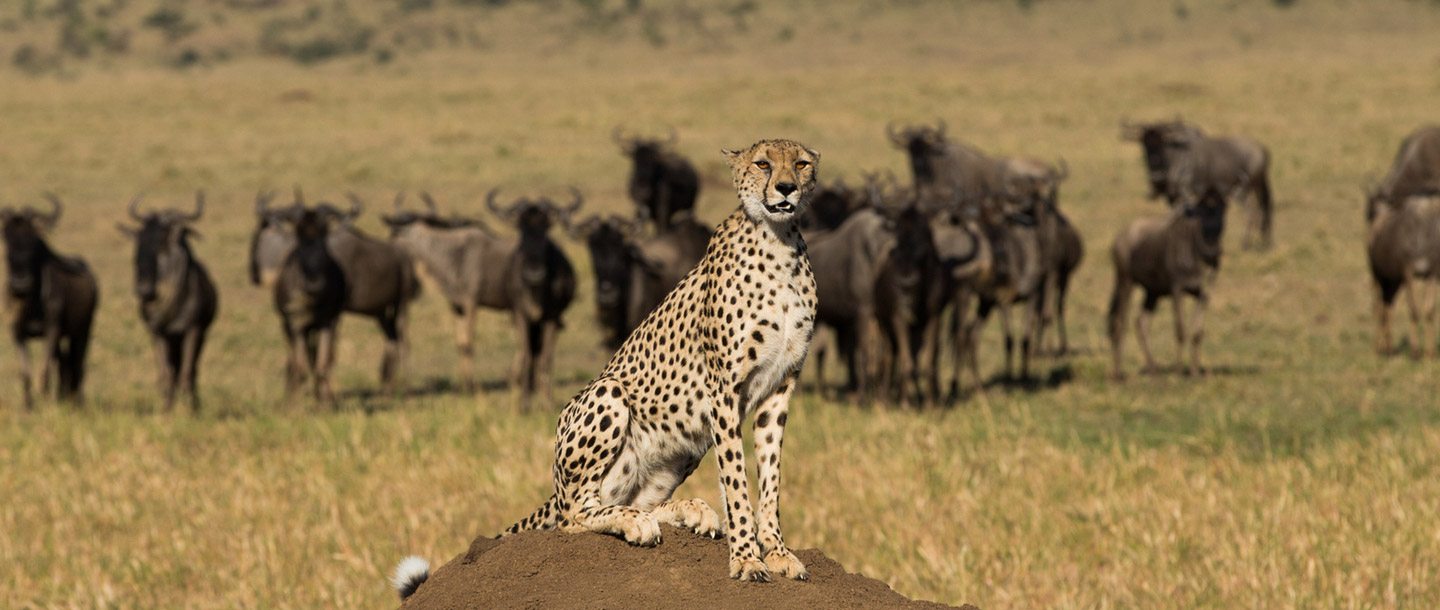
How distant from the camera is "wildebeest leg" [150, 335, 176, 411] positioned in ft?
54.8

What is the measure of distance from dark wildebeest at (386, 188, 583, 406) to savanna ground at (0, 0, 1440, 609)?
0.67m

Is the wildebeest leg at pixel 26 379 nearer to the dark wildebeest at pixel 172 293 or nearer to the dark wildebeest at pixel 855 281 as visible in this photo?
the dark wildebeest at pixel 172 293

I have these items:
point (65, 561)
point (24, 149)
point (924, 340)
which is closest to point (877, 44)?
point (24, 149)

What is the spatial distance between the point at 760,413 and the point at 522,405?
11.8m

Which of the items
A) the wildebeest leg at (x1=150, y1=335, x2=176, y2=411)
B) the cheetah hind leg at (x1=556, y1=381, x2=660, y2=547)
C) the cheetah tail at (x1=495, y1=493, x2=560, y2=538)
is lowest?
the wildebeest leg at (x1=150, y1=335, x2=176, y2=411)

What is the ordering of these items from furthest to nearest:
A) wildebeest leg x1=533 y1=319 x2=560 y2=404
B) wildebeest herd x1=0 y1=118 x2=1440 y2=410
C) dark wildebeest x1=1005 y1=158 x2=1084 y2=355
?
1. dark wildebeest x1=1005 y1=158 x2=1084 y2=355
2. wildebeest leg x1=533 y1=319 x2=560 y2=404
3. wildebeest herd x1=0 y1=118 x2=1440 y2=410

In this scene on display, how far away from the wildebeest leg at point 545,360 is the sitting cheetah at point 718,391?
11.6 metres

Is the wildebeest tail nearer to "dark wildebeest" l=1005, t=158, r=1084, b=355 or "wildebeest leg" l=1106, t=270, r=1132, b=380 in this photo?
"wildebeest leg" l=1106, t=270, r=1132, b=380

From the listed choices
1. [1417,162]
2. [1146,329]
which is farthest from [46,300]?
[1417,162]

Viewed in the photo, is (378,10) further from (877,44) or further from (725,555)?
(725,555)

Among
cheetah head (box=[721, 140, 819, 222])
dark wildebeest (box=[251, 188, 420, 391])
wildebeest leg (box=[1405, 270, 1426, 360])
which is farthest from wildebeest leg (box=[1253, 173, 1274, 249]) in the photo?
cheetah head (box=[721, 140, 819, 222])

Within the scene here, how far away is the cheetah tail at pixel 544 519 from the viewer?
232 inches

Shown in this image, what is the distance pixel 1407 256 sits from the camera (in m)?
19.2

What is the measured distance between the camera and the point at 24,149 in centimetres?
4394
